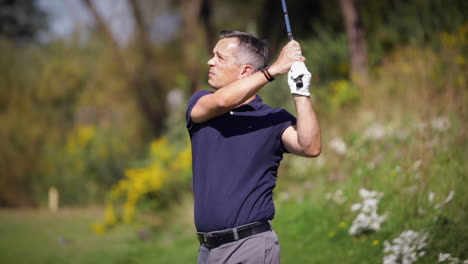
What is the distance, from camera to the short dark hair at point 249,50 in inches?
130

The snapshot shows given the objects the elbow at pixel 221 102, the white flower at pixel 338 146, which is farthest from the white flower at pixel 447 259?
the white flower at pixel 338 146

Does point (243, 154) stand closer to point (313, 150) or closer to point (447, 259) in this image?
point (313, 150)

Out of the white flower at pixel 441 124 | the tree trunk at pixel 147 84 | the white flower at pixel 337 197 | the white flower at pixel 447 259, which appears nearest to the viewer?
the white flower at pixel 447 259

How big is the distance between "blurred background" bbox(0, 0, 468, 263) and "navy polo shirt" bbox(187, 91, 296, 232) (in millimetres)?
1338

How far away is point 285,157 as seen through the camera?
944 cm

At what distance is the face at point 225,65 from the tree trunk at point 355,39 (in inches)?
294

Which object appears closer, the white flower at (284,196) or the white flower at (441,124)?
the white flower at (441,124)

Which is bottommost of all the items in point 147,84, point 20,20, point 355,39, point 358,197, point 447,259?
point 447,259

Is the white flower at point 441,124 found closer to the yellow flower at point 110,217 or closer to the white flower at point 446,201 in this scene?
the white flower at point 446,201

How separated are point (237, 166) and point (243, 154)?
0.07 m

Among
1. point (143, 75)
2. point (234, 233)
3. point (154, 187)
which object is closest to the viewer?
point (234, 233)

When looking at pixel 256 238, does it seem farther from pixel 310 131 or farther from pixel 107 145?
pixel 107 145

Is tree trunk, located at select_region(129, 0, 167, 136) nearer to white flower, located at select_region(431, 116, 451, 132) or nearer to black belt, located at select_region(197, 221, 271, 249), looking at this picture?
white flower, located at select_region(431, 116, 451, 132)

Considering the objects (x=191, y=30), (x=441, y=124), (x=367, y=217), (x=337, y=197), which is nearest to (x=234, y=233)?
(x=367, y=217)
